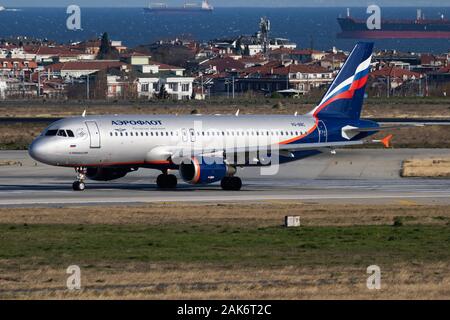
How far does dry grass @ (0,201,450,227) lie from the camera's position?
4459 cm

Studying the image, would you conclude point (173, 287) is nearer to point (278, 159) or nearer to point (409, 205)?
point (409, 205)

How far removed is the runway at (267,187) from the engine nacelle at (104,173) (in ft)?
1.99

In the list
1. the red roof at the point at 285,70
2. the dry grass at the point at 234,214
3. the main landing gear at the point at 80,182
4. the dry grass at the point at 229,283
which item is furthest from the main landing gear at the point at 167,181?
the red roof at the point at 285,70

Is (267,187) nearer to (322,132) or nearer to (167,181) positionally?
(322,132)

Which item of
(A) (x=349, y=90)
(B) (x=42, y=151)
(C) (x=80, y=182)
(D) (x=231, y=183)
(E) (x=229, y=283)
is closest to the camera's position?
(E) (x=229, y=283)

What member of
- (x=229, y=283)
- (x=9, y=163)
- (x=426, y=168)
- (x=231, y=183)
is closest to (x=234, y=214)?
(x=231, y=183)

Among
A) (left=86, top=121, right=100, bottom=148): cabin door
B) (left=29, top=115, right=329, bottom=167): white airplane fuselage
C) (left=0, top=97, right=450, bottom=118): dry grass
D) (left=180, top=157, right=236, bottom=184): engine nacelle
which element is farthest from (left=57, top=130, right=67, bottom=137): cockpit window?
(left=0, top=97, right=450, bottom=118): dry grass

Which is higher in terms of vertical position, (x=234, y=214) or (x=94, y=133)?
(x=94, y=133)

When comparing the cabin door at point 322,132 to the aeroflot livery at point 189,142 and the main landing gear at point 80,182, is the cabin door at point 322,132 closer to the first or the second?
the aeroflot livery at point 189,142

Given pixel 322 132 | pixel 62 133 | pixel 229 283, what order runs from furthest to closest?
pixel 322 132 < pixel 62 133 < pixel 229 283

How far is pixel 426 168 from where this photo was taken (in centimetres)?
6881

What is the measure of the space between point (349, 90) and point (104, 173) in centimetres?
1461

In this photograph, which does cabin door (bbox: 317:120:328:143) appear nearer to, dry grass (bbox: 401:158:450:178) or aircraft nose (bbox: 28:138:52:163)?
dry grass (bbox: 401:158:450:178)

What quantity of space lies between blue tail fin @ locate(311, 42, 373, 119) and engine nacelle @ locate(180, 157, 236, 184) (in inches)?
349
